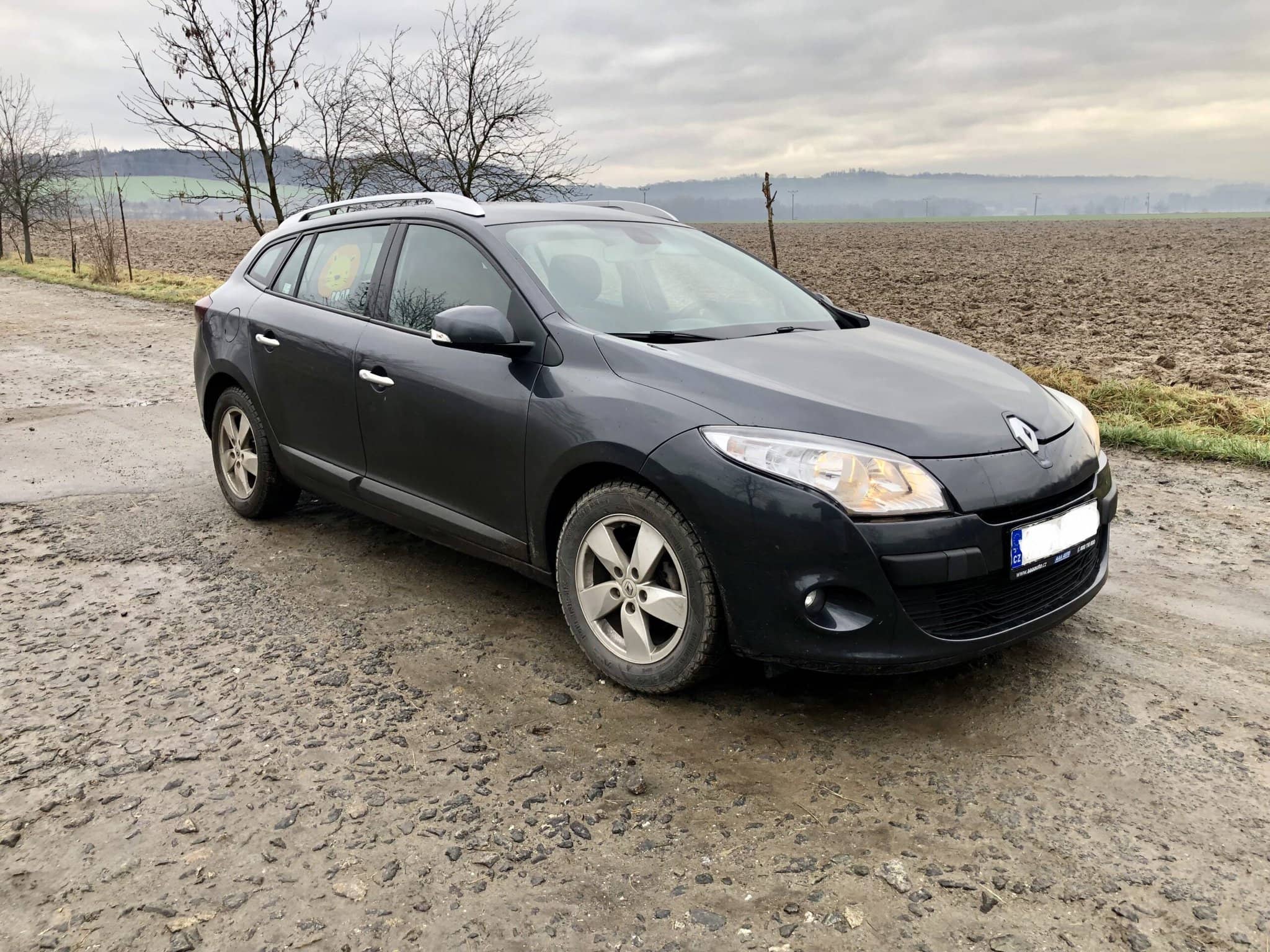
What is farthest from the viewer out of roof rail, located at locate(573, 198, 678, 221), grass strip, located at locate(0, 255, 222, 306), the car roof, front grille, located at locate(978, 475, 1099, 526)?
grass strip, located at locate(0, 255, 222, 306)

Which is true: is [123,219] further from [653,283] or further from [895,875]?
[895,875]

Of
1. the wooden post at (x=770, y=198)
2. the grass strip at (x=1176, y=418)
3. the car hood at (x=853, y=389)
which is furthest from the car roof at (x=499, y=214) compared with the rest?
the wooden post at (x=770, y=198)

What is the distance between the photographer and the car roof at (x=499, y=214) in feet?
13.4

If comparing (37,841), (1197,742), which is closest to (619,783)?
(37,841)

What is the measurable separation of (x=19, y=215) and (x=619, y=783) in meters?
38.9

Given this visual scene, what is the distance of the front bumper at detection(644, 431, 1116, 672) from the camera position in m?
2.81

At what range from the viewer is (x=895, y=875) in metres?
2.41

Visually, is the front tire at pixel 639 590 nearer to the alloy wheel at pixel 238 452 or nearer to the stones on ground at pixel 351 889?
the stones on ground at pixel 351 889

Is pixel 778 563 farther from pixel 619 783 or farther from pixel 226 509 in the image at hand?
pixel 226 509

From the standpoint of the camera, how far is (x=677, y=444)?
302 centimetres

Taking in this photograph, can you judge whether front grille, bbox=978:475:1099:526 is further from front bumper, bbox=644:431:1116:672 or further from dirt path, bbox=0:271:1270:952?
dirt path, bbox=0:271:1270:952

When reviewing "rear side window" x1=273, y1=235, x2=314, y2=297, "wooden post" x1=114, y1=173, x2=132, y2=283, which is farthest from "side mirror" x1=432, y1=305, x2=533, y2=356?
"wooden post" x1=114, y1=173, x2=132, y2=283

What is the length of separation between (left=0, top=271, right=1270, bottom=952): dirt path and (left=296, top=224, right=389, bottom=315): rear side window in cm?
126

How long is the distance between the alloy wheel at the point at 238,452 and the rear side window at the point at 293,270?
708 millimetres
